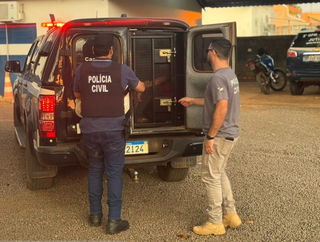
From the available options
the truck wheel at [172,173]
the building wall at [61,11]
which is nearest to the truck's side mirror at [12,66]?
the truck wheel at [172,173]

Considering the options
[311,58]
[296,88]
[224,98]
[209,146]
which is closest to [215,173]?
[209,146]

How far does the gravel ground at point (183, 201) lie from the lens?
15.1ft

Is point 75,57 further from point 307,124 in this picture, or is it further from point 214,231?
point 307,124

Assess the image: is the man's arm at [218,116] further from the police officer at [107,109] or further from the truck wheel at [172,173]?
the truck wheel at [172,173]

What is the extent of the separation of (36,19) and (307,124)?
329 inches

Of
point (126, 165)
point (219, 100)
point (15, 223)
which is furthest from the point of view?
point (126, 165)

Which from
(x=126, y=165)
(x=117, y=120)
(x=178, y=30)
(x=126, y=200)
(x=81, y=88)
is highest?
(x=178, y=30)

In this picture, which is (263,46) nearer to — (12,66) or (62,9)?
(62,9)

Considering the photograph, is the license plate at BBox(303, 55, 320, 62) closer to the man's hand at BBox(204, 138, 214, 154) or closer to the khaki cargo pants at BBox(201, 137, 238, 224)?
the khaki cargo pants at BBox(201, 137, 238, 224)

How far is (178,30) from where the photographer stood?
5590 millimetres

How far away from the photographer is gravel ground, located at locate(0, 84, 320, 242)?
4.61 meters

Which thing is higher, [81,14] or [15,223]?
[81,14]

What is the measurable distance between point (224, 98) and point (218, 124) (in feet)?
0.72

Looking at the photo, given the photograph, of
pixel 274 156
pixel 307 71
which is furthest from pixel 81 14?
pixel 274 156
